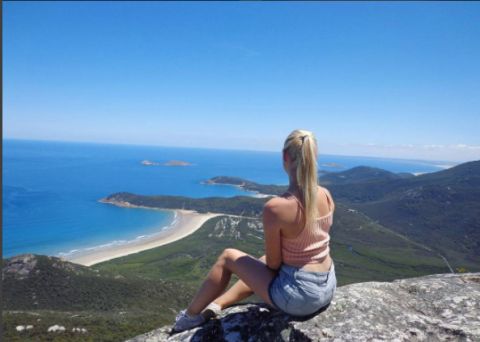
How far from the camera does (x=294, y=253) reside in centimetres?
425

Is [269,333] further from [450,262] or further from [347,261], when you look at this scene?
[450,262]

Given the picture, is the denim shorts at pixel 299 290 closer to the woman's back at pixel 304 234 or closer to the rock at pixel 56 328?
the woman's back at pixel 304 234

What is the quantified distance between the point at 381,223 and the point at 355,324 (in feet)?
499

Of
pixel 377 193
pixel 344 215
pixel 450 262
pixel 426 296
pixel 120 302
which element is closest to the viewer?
pixel 426 296

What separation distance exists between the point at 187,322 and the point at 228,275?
922 millimetres

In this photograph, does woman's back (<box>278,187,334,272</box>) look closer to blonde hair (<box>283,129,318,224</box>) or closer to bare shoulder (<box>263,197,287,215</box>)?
bare shoulder (<box>263,197,287,215</box>)

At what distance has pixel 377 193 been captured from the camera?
19375 centimetres

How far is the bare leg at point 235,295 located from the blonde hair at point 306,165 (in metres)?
1.44

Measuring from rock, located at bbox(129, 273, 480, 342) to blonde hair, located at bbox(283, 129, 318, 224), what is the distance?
161 cm

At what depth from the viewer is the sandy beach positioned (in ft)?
281

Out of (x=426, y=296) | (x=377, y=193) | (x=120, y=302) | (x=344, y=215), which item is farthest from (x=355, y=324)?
(x=377, y=193)

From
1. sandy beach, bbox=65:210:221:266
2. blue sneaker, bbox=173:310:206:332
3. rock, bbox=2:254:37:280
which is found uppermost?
blue sneaker, bbox=173:310:206:332

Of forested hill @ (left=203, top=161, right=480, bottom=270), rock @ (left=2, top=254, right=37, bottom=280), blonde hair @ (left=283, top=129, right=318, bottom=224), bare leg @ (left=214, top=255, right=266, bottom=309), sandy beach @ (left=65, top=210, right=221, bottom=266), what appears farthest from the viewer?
Answer: forested hill @ (left=203, top=161, right=480, bottom=270)

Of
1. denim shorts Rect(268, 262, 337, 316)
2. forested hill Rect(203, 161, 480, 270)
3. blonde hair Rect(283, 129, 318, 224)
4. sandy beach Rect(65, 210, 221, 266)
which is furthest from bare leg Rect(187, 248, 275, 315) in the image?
forested hill Rect(203, 161, 480, 270)
